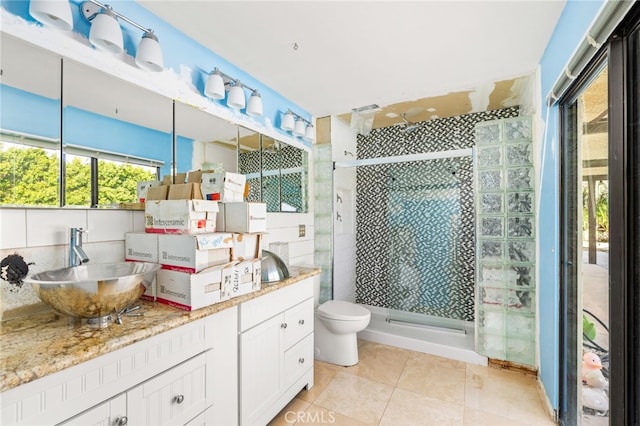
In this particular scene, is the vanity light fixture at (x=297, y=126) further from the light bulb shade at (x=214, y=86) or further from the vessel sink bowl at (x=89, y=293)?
the vessel sink bowl at (x=89, y=293)

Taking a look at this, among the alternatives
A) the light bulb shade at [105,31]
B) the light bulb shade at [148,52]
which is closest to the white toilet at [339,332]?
the light bulb shade at [148,52]

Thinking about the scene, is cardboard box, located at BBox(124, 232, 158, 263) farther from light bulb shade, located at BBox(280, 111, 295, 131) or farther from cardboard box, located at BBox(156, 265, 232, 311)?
light bulb shade, located at BBox(280, 111, 295, 131)

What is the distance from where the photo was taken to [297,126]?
8.69 ft

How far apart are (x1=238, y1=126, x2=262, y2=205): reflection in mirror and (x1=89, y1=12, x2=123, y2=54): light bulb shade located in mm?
940

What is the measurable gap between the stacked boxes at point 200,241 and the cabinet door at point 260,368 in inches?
10.8

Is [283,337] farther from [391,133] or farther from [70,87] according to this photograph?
[391,133]

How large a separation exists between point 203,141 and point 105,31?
0.74m

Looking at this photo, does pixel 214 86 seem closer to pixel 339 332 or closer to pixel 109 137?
pixel 109 137

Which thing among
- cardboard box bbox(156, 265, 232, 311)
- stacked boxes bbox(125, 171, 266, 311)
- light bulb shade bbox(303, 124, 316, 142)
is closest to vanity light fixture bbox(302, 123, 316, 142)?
light bulb shade bbox(303, 124, 316, 142)

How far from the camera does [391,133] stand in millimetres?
3469

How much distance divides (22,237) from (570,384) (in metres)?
2.78

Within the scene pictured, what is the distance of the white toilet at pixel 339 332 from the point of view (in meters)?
2.34

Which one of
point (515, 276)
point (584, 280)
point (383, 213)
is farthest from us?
point (383, 213)

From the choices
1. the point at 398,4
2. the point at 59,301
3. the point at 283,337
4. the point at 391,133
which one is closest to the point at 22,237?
the point at 59,301
